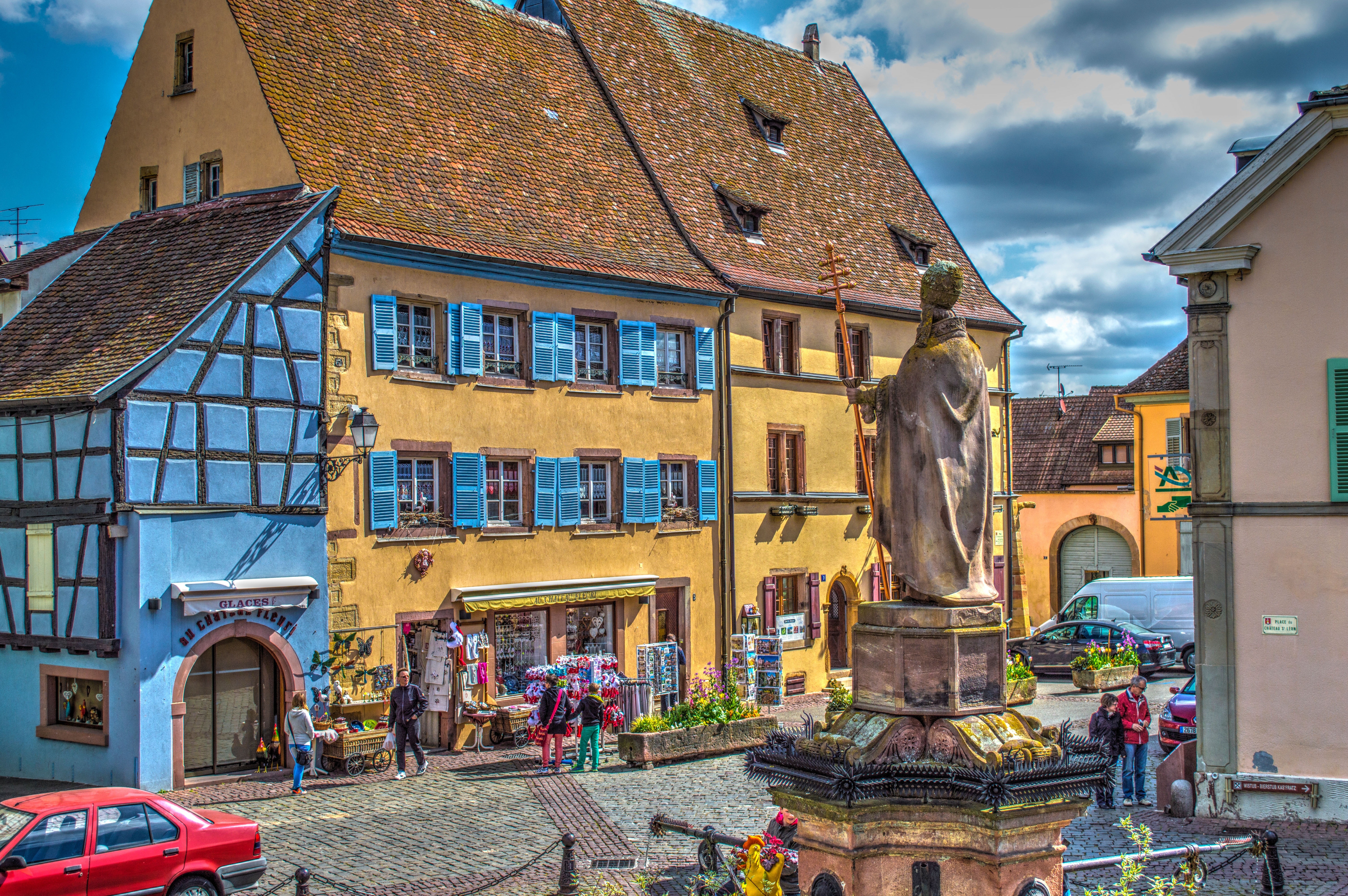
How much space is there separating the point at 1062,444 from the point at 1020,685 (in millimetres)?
19910

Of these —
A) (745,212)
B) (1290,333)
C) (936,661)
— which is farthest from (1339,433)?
(745,212)

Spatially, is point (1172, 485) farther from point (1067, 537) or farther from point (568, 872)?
point (568, 872)

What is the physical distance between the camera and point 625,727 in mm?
20906

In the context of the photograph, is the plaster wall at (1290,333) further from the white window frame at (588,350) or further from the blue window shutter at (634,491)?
the white window frame at (588,350)

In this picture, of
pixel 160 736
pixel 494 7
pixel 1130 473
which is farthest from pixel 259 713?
pixel 1130 473

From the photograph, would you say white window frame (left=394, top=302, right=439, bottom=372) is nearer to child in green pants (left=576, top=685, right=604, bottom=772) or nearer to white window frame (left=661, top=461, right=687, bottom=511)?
white window frame (left=661, top=461, right=687, bottom=511)

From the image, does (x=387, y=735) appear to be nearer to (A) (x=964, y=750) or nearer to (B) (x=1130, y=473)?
(A) (x=964, y=750)

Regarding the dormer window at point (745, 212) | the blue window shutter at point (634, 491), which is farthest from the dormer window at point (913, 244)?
the blue window shutter at point (634, 491)

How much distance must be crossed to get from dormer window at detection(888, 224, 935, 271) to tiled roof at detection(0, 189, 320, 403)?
15585mm

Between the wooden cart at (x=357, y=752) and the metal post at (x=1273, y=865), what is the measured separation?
11.3 metres

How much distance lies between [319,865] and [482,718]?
7.05 metres

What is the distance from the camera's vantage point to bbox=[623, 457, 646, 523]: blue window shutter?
76.8 ft

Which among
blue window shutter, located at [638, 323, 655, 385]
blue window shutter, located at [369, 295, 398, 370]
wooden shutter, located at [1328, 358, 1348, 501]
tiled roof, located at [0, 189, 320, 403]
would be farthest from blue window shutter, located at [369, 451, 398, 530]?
wooden shutter, located at [1328, 358, 1348, 501]

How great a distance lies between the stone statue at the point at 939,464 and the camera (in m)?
8.50
